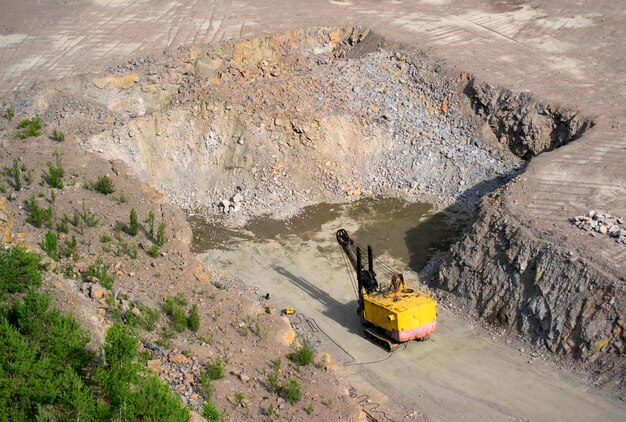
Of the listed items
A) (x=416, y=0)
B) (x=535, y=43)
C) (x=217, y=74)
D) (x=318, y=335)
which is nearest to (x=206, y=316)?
(x=318, y=335)

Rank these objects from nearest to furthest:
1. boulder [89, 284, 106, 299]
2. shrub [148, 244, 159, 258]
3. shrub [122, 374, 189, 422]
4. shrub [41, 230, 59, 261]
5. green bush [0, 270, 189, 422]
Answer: shrub [122, 374, 189, 422] < green bush [0, 270, 189, 422] < boulder [89, 284, 106, 299] < shrub [41, 230, 59, 261] < shrub [148, 244, 159, 258]

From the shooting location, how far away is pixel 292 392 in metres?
15.8

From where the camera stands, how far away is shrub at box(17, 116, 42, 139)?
2547cm

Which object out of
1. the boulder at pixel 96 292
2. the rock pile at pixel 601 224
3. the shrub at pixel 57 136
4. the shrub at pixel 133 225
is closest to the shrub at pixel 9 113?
the shrub at pixel 57 136

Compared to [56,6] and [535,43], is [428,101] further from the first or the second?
[56,6]

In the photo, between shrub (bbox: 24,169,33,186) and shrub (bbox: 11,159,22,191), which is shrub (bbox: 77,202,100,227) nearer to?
shrub (bbox: 11,159,22,191)

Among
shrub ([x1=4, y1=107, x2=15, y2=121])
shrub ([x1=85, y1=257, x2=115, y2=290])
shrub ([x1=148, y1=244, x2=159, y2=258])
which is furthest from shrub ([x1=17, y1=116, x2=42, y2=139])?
shrub ([x1=85, y1=257, x2=115, y2=290])

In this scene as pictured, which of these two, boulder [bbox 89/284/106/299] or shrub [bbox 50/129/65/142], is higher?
shrub [bbox 50/129/65/142]

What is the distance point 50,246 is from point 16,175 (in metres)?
4.80

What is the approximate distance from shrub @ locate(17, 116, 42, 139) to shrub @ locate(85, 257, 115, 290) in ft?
27.4

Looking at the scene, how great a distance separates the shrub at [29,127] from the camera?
25469 mm

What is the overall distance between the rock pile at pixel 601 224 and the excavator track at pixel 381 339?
5.72 meters

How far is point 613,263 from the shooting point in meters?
18.8

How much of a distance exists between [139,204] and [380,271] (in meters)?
7.42
